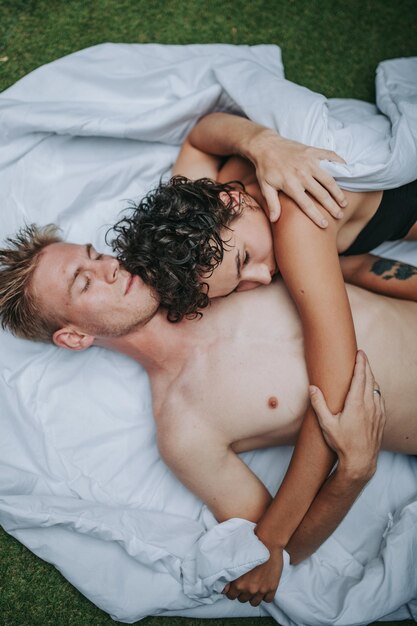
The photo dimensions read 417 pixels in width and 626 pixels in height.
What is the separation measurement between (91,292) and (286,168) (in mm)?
827

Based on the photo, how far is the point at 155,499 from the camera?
2256 millimetres

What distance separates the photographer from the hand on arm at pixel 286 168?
191 cm

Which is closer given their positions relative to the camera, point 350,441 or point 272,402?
point 350,441

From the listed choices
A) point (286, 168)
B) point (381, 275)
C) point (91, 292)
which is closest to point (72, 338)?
point (91, 292)

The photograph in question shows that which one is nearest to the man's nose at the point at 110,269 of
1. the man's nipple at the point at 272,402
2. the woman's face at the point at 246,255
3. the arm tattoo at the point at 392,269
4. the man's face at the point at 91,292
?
the man's face at the point at 91,292

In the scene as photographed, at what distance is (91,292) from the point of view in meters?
1.95

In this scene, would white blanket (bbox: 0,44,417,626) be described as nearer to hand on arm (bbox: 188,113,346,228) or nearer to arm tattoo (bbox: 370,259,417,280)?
hand on arm (bbox: 188,113,346,228)

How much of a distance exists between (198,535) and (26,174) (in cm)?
170

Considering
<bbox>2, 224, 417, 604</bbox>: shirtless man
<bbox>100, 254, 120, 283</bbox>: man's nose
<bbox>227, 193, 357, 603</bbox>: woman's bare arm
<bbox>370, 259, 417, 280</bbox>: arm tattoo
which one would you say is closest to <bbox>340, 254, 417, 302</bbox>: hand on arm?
<bbox>370, 259, 417, 280</bbox>: arm tattoo

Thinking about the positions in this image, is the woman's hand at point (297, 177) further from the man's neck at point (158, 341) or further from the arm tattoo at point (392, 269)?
the man's neck at point (158, 341)

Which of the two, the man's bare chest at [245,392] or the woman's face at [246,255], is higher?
the woman's face at [246,255]

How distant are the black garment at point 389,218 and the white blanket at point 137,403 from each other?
0.38 feet

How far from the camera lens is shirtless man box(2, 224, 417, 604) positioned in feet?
6.45

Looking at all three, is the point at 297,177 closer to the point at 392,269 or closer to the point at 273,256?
the point at 273,256
